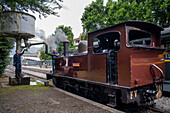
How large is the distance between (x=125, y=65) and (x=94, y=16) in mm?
21844

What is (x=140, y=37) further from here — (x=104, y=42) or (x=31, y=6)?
(x=31, y=6)

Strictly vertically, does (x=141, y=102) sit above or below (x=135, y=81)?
below

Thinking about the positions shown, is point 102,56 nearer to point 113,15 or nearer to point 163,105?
point 163,105

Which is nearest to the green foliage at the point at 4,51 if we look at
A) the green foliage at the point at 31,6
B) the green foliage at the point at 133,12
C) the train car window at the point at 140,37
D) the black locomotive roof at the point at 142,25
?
the green foliage at the point at 31,6

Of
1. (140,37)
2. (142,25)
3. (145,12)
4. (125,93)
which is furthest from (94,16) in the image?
(125,93)

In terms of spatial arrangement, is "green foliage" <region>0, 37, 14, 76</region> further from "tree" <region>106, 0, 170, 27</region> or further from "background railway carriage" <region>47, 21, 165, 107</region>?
"tree" <region>106, 0, 170, 27</region>

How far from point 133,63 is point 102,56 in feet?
4.03

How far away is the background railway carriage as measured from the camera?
415 centimetres

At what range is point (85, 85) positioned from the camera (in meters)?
6.21

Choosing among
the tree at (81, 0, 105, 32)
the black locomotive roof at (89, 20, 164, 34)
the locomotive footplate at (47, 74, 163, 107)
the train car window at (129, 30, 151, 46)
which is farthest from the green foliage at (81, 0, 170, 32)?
the locomotive footplate at (47, 74, 163, 107)

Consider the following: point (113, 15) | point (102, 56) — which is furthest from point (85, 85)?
point (113, 15)

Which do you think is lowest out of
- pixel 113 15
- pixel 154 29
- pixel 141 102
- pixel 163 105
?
pixel 163 105

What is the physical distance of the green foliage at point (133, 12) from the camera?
50.2 feet

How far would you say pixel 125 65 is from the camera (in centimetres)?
417
